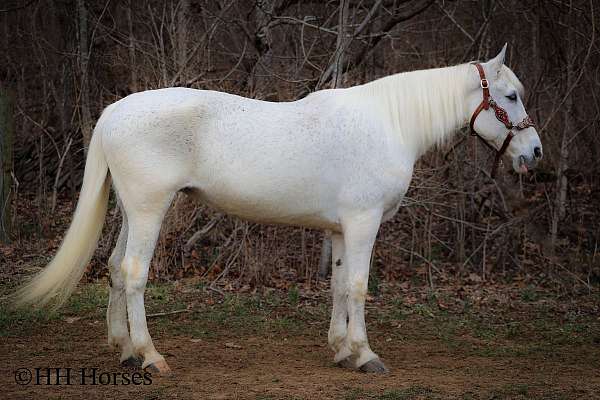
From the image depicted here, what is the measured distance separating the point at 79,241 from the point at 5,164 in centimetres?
453

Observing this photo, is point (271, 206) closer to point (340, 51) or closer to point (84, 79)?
point (340, 51)

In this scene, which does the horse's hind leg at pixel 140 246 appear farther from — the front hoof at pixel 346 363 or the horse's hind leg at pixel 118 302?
the front hoof at pixel 346 363

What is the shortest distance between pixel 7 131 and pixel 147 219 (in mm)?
5007

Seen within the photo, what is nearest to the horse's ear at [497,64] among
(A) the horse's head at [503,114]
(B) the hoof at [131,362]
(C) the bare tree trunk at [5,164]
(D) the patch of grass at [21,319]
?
(A) the horse's head at [503,114]

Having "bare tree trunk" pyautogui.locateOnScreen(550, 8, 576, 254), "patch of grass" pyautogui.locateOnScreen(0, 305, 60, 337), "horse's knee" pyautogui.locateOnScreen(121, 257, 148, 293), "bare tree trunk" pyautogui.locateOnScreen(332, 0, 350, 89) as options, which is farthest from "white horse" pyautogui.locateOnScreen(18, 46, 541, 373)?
"bare tree trunk" pyautogui.locateOnScreen(550, 8, 576, 254)

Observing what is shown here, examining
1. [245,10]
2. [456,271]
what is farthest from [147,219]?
[245,10]

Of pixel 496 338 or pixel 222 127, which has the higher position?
pixel 222 127

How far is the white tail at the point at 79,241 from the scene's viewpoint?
475 centimetres

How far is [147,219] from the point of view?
461 centimetres

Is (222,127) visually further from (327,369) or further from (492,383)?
(492,383)

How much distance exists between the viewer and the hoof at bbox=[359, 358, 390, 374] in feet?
15.9

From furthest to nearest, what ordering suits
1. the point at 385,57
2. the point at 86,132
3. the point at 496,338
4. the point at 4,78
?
the point at 4,78 < the point at 385,57 < the point at 86,132 < the point at 496,338

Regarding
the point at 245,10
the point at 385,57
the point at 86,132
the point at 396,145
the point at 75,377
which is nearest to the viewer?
the point at 75,377

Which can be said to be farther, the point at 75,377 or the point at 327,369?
the point at 327,369
